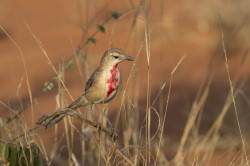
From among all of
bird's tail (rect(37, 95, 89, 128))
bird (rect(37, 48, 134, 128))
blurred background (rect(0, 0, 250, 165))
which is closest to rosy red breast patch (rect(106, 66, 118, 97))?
bird (rect(37, 48, 134, 128))

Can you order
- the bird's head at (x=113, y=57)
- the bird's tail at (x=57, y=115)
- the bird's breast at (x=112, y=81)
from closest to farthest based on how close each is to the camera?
the bird's tail at (x=57, y=115) → the bird's breast at (x=112, y=81) → the bird's head at (x=113, y=57)

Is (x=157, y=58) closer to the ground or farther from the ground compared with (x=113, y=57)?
farther from the ground

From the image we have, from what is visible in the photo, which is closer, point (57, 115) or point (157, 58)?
point (57, 115)

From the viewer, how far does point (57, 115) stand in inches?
131

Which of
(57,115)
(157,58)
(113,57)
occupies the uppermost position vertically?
(157,58)

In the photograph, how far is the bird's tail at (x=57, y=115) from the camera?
295 cm

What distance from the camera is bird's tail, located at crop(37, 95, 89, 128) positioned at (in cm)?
295

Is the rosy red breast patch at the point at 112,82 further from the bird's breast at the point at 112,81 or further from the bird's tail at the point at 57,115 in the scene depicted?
the bird's tail at the point at 57,115

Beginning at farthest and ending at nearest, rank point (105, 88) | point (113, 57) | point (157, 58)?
point (157, 58) < point (113, 57) < point (105, 88)

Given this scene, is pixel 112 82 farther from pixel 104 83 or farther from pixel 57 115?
pixel 57 115

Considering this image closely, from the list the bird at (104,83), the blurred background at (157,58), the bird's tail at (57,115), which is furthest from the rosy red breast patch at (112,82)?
the blurred background at (157,58)

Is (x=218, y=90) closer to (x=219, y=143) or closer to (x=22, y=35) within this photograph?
(x=219, y=143)

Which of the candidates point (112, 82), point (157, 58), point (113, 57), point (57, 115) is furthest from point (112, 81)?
point (157, 58)

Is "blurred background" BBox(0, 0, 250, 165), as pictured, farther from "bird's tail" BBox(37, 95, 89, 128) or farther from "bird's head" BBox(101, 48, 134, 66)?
"bird's tail" BBox(37, 95, 89, 128)
